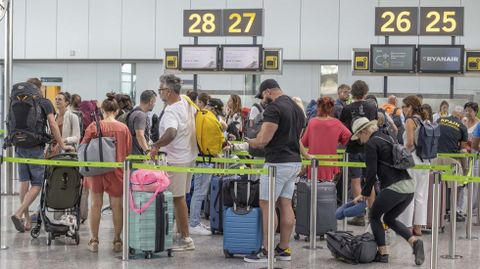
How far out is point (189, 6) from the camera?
24203 mm

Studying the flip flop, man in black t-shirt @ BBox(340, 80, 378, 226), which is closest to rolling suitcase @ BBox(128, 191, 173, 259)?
the flip flop

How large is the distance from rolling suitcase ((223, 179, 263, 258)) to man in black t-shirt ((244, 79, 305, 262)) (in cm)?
8

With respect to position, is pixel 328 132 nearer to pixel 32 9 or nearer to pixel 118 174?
pixel 118 174

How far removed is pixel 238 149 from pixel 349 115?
4.99 feet

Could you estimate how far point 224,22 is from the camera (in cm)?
1988

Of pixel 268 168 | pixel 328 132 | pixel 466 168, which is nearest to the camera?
pixel 268 168

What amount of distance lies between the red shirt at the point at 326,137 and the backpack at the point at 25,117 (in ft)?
10.6

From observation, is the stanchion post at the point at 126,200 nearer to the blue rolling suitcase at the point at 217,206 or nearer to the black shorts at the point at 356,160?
the blue rolling suitcase at the point at 217,206

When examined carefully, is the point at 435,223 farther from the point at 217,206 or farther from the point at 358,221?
the point at 358,221

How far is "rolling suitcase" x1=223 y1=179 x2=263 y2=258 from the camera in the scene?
25.3ft

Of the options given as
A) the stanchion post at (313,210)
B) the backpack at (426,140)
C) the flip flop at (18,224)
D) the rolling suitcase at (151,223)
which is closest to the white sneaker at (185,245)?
the rolling suitcase at (151,223)

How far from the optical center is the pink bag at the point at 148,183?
7637 millimetres

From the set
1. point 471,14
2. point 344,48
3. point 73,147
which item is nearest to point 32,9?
point 344,48

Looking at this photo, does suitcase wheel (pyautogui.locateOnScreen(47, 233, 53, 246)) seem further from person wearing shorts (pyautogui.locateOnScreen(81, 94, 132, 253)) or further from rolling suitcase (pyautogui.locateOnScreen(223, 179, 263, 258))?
rolling suitcase (pyautogui.locateOnScreen(223, 179, 263, 258))
